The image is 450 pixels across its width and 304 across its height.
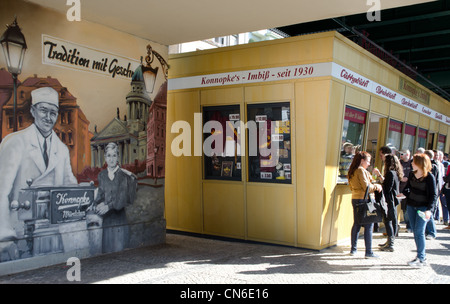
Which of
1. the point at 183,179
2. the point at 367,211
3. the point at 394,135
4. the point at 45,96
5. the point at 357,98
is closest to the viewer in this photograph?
the point at 45,96

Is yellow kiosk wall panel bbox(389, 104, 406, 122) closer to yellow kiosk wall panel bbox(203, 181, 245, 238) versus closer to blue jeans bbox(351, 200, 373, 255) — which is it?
blue jeans bbox(351, 200, 373, 255)

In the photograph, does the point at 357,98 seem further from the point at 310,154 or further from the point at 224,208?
the point at 224,208

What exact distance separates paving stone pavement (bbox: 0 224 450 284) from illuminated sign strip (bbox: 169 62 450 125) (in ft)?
10.4

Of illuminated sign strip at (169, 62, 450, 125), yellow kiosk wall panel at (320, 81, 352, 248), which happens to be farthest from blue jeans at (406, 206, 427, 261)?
illuminated sign strip at (169, 62, 450, 125)

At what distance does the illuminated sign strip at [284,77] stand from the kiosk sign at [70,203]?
3369mm

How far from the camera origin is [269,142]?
8.42 metres

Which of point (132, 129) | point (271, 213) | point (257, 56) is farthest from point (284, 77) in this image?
point (132, 129)

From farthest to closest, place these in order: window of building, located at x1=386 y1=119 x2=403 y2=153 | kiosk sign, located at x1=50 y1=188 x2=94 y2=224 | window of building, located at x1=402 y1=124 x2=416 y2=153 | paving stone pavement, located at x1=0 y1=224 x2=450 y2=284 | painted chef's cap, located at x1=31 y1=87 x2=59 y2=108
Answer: window of building, located at x1=402 y1=124 x2=416 y2=153, window of building, located at x1=386 y1=119 x2=403 y2=153, kiosk sign, located at x1=50 y1=188 x2=94 y2=224, painted chef's cap, located at x1=31 y1=87 x2=59 y2=108, paving stone pavement, located at x1=0 y1=224 x2=450 y2=284

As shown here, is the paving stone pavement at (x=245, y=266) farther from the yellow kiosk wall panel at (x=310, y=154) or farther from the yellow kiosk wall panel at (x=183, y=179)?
the yellow kiosk wall panel at (x=183, y=179)

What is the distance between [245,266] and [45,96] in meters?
3.93

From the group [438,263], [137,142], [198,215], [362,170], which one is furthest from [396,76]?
[137,142]

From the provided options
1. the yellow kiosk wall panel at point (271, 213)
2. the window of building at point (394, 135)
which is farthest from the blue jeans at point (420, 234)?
the window of building at point (394, 135)

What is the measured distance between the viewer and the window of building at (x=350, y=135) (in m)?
8.57

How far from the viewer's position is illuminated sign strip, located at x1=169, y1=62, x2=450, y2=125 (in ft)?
25.5
